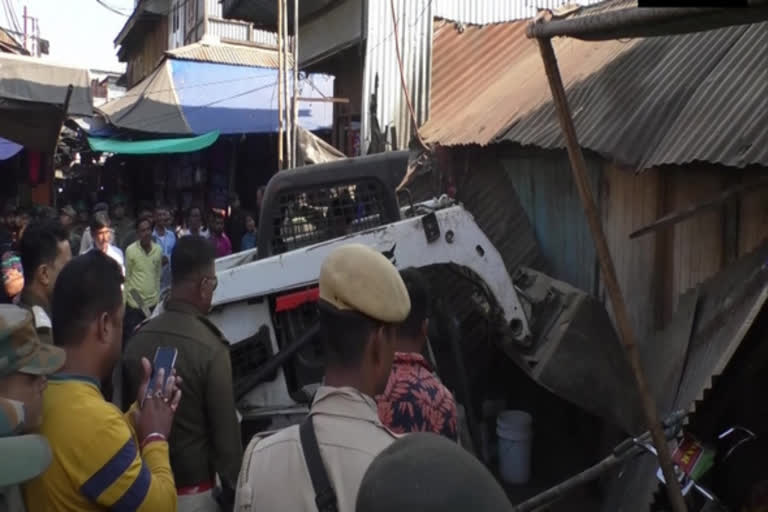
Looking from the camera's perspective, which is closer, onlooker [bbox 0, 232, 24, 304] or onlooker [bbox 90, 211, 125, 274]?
onlooker [bbox 0, 232, 24, 304]

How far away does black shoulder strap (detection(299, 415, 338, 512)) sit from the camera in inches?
58.9

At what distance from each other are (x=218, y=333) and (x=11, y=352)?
1390 mm

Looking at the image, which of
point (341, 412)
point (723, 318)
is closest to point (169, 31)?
point (723, 318)

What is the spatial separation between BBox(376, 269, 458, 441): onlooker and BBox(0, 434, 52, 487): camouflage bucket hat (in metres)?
1.17

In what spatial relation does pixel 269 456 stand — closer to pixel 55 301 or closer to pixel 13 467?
pixel 13 467

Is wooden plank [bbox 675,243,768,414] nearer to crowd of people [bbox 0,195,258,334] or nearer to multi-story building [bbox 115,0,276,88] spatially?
crowd of people [bbox 0,195,258,334]

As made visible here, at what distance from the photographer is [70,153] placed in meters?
20.2

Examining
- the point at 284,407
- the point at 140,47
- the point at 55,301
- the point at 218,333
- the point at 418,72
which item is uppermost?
the point at 140,47

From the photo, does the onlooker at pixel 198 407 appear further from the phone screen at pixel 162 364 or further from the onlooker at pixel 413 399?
the onlooker at pixel 413 399

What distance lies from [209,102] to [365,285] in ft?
50.5

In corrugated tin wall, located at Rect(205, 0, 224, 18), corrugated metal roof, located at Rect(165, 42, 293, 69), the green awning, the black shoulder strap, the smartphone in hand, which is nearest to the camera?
the black shoulder strap

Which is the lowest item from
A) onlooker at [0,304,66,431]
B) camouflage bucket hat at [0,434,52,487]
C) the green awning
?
camouflage bucket hat at [0,434,52,487]

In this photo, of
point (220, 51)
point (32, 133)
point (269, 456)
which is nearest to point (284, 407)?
point (269, 456)

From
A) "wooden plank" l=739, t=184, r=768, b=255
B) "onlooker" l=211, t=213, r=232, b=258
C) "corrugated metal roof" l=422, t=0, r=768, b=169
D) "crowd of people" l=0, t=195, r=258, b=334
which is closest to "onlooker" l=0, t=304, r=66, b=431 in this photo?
"crowd of people" l=0, t=195, r=258, b=334
